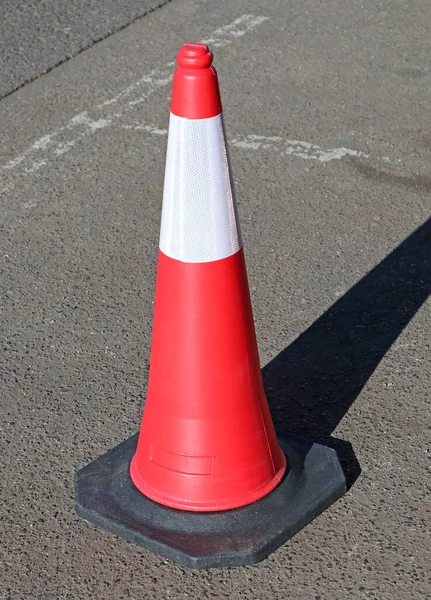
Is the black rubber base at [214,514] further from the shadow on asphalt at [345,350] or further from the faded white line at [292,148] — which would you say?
the faded white line at [292,148]

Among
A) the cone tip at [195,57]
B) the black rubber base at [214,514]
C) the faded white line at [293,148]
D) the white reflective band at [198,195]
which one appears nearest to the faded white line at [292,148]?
the faded white line at [293,148]

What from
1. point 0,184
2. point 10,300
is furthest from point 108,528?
point 0,184

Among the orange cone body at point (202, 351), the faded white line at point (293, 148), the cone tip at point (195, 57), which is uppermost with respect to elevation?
the cone tip at point (195, 57)

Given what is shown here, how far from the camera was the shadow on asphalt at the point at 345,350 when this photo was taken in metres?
3.75

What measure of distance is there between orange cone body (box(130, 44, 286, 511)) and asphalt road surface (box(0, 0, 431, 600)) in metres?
0.26

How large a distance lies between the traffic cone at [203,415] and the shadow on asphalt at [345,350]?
0.36 metres

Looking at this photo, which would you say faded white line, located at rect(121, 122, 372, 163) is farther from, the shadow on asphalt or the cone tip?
the cone tip

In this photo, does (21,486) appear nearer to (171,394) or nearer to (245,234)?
(171,394)

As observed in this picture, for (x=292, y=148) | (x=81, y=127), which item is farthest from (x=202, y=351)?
(x=81, y=127)

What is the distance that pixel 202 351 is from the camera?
3.16 metres

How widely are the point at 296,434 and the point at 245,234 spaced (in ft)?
5.29

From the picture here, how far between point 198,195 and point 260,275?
67.7 inches

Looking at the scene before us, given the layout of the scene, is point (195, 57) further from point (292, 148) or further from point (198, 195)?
point (292, 148)

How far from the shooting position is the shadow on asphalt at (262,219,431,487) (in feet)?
12.3
